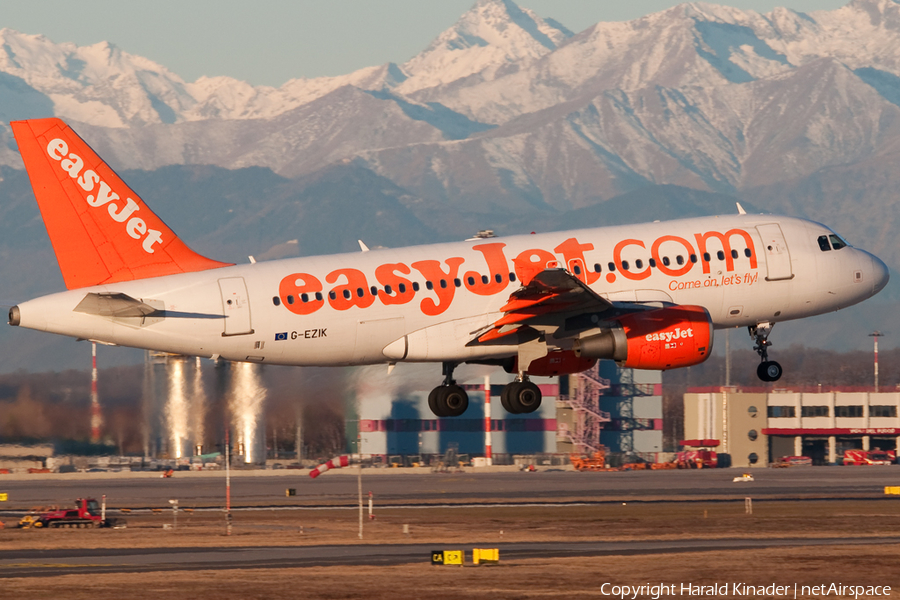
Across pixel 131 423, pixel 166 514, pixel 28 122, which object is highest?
pixel 28 122

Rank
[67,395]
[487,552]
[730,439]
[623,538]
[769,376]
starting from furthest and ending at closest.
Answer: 1. [730,439]
2. [67,395]
3. [623,538]
4. [769,376]
5. [487,552]

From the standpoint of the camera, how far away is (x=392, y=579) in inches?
1887

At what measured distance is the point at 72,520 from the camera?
7281 centimetres

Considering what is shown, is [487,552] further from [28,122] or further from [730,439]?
[730,439]

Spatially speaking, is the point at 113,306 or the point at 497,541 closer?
the point at 113,306

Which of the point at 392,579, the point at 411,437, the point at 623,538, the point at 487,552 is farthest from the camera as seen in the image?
the point at 411,437

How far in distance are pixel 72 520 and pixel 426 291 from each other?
3017 cm

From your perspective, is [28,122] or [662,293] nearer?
[28,122]

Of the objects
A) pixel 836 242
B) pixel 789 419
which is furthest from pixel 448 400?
pixel 789 419

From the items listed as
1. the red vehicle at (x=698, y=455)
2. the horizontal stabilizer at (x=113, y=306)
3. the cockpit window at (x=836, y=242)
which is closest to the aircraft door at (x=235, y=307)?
the horizontal stabilizer at (x=113, y=306)

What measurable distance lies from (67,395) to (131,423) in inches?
145

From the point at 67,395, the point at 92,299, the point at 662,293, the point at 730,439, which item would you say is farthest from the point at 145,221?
the point at 730,439

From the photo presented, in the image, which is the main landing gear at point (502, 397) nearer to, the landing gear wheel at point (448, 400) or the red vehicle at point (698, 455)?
the landing gear wheel at point (448, 400)

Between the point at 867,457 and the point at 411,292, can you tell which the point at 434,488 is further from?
the point at 867,457
